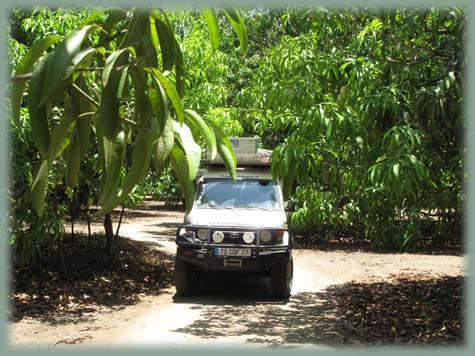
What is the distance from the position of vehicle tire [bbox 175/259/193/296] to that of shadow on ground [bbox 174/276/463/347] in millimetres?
204

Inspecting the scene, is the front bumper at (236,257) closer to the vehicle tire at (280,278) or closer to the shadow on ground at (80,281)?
the vehicle tire at (280,278)

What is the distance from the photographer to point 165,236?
18.6m

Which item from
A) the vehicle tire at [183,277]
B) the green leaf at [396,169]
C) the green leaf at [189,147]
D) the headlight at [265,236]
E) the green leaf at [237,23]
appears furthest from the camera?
the vehicle tire at [183,277]

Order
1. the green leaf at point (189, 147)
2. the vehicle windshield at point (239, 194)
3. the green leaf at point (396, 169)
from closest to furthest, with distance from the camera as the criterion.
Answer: the green leaf at point (189, 147)
the green leaf at point (396, 169)
the vehicle windshield at point (239, 194)

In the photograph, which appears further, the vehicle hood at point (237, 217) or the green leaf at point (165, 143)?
the vehicle hood at point (237, 217)

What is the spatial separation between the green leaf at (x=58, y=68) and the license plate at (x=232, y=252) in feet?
25.0

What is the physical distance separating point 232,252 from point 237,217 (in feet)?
2.22

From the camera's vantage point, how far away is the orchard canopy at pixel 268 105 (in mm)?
1669

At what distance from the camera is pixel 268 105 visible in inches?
277

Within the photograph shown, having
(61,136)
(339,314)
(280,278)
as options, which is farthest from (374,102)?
(61,136)

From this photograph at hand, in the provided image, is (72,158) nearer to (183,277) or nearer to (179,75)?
(179,75)

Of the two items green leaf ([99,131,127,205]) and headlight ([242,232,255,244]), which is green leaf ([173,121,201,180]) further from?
headlight ([242,232,255,244])

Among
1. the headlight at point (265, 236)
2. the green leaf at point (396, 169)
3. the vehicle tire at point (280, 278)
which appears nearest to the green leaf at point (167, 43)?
the green leaf at point (396, 169)

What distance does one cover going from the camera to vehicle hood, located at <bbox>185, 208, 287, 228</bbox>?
368 inches
